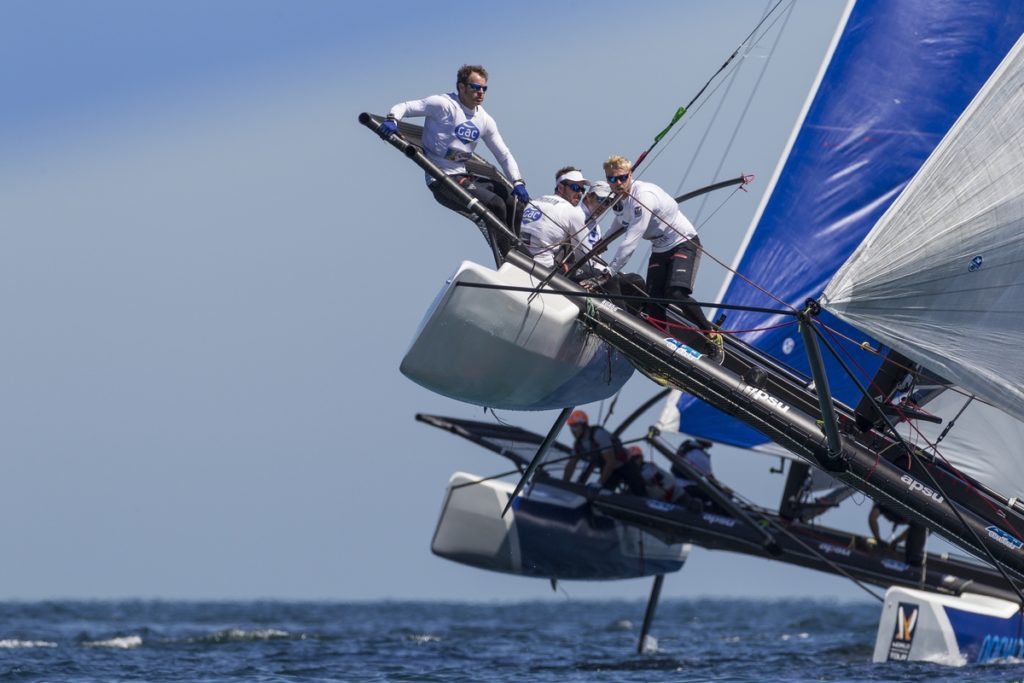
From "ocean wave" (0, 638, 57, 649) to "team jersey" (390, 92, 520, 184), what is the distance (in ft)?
30.6

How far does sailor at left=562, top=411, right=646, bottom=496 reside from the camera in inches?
667

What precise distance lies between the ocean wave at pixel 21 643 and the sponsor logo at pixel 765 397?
1043cm

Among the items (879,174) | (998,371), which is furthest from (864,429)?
(879,174)

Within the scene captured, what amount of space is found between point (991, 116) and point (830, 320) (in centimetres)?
573

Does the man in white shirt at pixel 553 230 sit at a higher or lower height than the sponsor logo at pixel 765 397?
higher

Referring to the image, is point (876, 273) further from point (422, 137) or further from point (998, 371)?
point (422, 137)

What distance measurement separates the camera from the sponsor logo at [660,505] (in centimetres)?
1656

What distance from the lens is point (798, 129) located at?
64.0ft

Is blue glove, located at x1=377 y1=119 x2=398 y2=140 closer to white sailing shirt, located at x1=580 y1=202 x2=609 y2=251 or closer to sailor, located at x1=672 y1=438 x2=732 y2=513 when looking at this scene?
white sailing shirt, located at x1=580 y1=202 x2=609 y2=251

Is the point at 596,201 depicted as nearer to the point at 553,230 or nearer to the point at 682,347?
the point at 553,230

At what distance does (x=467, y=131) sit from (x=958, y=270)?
12.7ft

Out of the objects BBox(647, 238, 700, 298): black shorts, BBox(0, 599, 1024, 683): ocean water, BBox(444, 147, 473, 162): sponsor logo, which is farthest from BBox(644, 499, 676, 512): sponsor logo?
BBox(444, 147, 473, 162): sponsor logo

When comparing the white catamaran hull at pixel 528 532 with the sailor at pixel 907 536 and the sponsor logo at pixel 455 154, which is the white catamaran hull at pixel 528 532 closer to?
the sailor at pixel 907 536

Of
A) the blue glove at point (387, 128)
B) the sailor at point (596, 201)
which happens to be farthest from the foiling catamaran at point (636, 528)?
the blue glove at point (387, 128)
